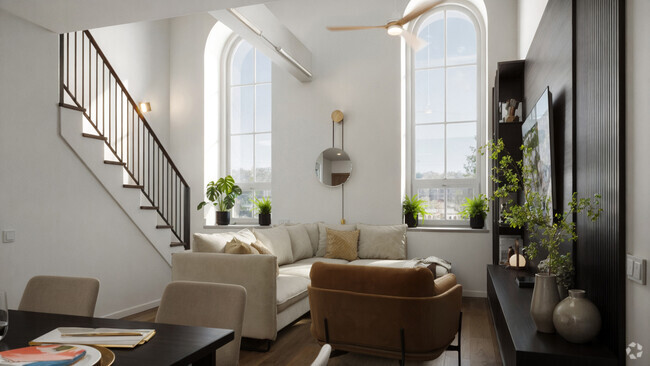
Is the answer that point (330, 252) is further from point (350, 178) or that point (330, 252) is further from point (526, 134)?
point (526, 134)

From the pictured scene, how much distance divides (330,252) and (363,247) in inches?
17.1

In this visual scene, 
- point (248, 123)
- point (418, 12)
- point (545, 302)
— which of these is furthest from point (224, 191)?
point (545, 302)

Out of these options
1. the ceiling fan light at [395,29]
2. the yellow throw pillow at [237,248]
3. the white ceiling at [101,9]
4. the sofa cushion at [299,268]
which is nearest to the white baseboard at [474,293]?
the sofa cushion at [299,268]

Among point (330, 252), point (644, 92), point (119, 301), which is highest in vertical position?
point (644, 92)

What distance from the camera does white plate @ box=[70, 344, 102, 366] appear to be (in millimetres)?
1266

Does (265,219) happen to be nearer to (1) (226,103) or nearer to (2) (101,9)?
(1) (226,103)

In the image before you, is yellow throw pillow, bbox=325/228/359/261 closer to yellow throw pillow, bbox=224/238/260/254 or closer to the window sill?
the window sill

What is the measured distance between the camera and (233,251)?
3.96 m

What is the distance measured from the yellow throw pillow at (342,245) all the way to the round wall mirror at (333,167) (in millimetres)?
856

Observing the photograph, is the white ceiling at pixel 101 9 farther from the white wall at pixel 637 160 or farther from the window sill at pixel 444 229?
the window sill at pixel 444 229

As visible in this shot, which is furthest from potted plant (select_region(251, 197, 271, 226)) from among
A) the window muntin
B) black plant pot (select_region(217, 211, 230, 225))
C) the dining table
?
the dining table

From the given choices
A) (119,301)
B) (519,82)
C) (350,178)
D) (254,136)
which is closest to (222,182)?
(254,136)

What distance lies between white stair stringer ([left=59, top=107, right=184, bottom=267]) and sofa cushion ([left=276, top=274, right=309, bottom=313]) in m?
1.80

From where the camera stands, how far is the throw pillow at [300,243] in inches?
220
